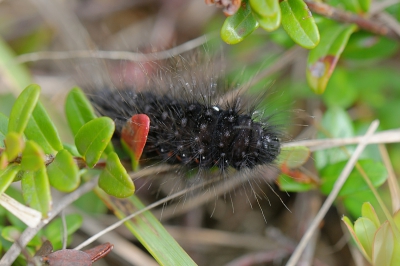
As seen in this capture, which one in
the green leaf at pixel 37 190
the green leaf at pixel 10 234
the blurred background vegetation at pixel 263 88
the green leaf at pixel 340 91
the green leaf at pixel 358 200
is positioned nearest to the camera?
the green leaf at pixel 37 190

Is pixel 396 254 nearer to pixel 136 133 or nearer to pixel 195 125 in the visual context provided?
pixel 195 125

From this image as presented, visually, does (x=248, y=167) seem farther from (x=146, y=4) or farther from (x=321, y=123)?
(x=146, y=4)

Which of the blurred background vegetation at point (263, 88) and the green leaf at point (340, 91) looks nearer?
the blurred background vegetation at point (263, 88)

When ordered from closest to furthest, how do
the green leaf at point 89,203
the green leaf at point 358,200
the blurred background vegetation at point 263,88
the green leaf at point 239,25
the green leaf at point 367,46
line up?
the green leaf at point 239,25 → the green leaf at point 358,200 → the blurred background vegetation at point 263,88 → the green leaf at point 367,46 → the green leaf at point 89,203

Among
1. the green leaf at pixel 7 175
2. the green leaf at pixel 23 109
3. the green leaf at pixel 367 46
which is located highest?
the green leaf at pixel 23 109

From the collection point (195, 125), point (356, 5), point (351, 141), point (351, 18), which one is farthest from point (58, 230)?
point (356, 5)

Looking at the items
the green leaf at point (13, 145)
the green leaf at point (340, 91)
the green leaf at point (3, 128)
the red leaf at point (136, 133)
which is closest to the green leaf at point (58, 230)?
the red leaf at point (136, 133)

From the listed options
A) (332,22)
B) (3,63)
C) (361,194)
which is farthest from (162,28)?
(361,194)

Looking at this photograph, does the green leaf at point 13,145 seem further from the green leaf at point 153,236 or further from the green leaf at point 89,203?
the green leaf at point 89,203
